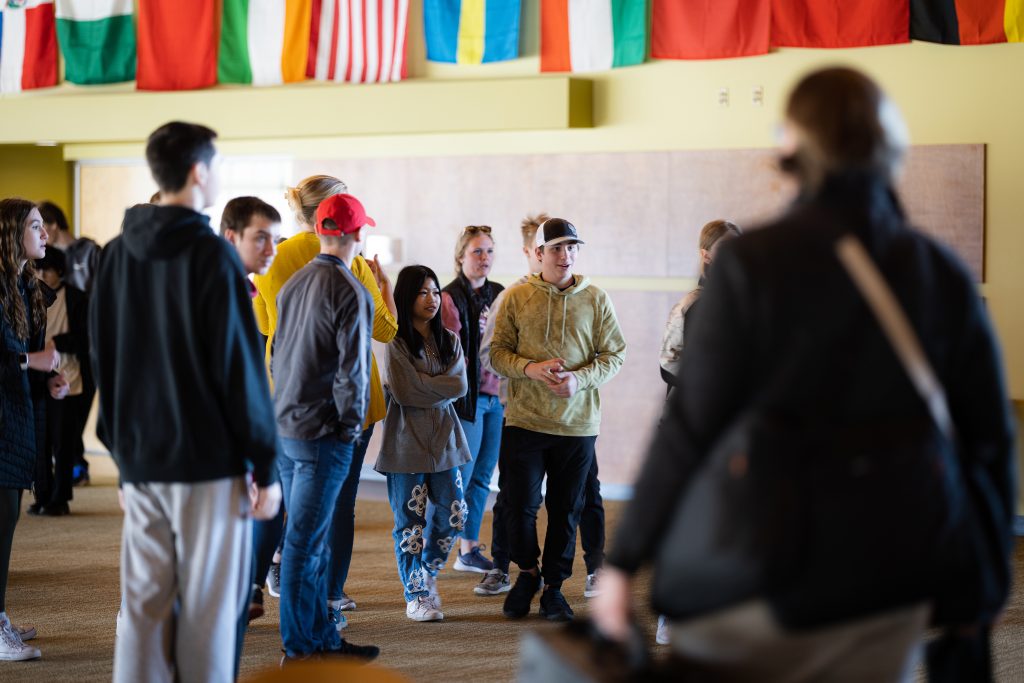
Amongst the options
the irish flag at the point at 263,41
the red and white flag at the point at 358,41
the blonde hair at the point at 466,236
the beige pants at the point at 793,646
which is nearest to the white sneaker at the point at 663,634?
the blonde hair at the point at 466,236

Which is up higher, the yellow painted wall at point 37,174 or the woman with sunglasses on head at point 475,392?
the yellow painted wall at point 37,174

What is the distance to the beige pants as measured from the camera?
191cm

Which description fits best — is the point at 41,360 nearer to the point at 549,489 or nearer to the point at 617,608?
the point at 549,489

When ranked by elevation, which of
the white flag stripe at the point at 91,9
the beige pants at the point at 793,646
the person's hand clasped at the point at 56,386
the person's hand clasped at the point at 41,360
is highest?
the white flag stripe at the point at 91,9

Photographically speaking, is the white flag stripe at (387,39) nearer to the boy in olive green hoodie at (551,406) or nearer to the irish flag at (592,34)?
the irish flag at (592,34)

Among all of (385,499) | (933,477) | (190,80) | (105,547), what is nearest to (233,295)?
(933,477)

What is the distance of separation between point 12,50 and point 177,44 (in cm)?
166

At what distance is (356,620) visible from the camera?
4977 millimetres

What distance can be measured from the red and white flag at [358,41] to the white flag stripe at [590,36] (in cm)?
125

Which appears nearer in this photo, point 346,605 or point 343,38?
point 346,605

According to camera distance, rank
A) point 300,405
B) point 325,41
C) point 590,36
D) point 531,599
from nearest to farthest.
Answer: point 300,405, point 531,599, point 590,36, point 325,41

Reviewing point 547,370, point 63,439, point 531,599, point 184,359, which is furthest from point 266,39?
point 184,359

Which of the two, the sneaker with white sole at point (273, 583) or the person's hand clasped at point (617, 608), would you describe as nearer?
the person's hand clasped at point (617, 608)

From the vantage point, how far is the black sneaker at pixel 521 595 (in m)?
5.00
